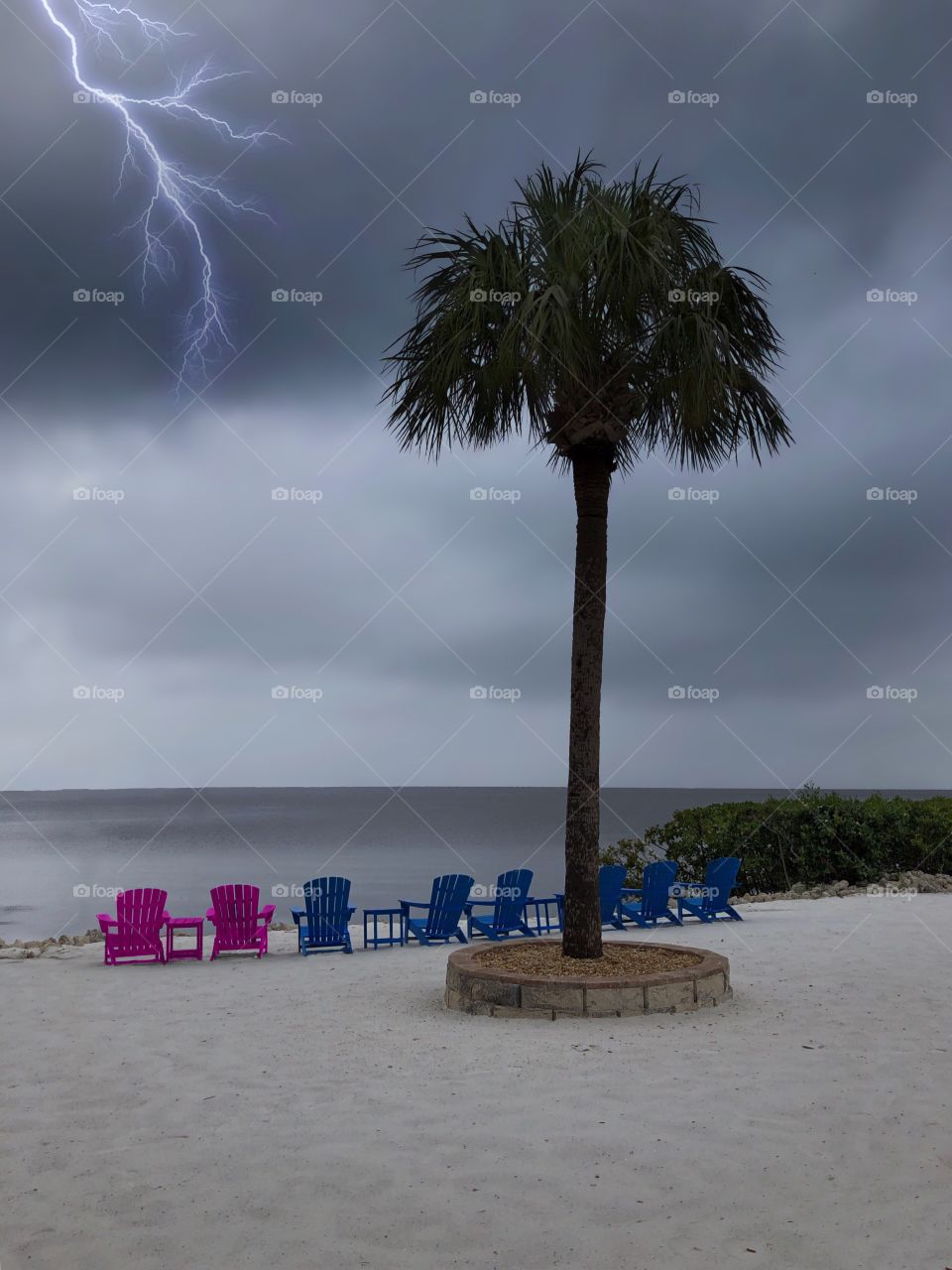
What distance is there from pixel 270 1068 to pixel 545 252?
6777 millimetres

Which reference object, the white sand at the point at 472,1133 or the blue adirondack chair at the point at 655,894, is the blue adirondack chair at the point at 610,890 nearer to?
the blue adirondack chair at the point at 655,894

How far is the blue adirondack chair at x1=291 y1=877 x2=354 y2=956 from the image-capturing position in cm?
1220

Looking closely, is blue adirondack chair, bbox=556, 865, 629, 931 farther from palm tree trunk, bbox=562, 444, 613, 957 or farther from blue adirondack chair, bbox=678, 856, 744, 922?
palm tree trunk, bbox=562, 444, 613, 957

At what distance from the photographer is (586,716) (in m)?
9.16

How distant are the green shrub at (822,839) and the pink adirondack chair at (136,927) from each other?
29.1 feet

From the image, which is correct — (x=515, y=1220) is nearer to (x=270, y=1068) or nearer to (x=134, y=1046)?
(x=270, y=1068)

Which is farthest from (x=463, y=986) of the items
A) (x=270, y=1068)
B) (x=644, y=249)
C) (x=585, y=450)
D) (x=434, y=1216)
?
(x=644, y=249)

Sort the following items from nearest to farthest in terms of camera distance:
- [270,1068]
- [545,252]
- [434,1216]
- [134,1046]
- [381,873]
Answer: [434,1216]
[270,1068]
[134,1046]
[545,252]
[381,873]

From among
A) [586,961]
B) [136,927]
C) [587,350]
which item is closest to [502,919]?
[586,961]

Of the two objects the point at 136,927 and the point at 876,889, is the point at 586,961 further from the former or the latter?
the point at 876,889

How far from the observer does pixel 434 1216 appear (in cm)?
412

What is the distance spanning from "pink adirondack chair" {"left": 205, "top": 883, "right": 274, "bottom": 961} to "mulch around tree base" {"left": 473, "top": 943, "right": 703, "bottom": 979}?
369 centimetres

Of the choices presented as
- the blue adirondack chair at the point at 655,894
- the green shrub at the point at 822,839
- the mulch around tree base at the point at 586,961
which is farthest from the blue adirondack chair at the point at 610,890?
the green shrub at the point at 822,839

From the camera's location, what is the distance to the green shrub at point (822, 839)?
17.9 m
